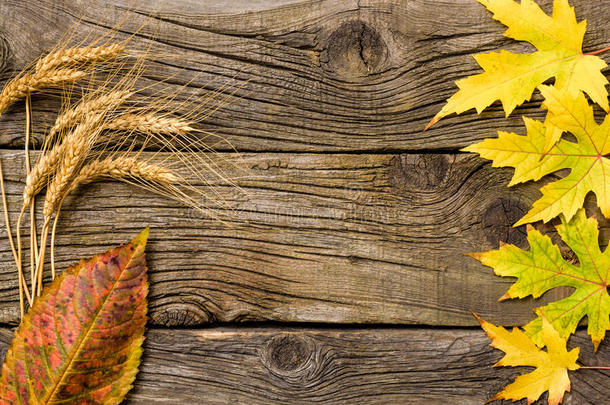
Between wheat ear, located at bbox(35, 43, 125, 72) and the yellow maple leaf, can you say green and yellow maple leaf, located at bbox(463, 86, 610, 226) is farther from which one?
wheat ear, located at bbox(35, 43, 125, 72)

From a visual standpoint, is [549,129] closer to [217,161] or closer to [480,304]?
[480,304]

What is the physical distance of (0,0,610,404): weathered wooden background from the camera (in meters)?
0.90

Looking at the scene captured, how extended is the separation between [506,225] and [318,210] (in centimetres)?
38

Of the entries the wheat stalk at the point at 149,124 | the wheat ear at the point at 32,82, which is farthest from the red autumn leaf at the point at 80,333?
the wheat ear at the point at 32,82

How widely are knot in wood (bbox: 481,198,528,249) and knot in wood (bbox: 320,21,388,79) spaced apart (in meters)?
0.38

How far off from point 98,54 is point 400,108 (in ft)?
1.95

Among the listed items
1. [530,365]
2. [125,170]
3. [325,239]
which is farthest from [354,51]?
[530,365]

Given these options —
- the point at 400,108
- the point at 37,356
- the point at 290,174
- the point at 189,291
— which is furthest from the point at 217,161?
the point at 37,356

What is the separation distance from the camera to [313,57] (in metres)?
0.91

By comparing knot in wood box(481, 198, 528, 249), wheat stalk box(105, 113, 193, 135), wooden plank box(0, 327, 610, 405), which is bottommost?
wooden plank box(0, 327, 610, 405)

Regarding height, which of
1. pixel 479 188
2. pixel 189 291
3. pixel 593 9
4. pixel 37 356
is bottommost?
pixel 37 356

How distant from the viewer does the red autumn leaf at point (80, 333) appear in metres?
0.82

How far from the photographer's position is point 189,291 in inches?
35.6

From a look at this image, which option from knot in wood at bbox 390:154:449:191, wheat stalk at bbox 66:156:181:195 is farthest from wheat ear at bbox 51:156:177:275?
knot in wood at bbox 390:154:449:191
